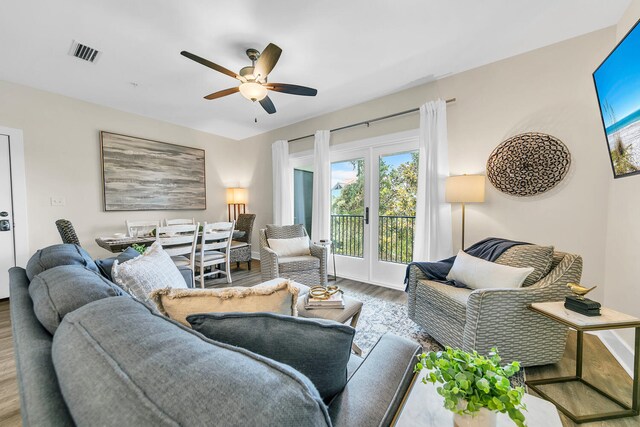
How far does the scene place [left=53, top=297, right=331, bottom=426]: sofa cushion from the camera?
0.33 meters

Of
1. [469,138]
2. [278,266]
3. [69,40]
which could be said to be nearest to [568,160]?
[469,138]

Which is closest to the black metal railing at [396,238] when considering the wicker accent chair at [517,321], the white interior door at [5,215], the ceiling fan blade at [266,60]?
the wicker accent chair at [517,321]

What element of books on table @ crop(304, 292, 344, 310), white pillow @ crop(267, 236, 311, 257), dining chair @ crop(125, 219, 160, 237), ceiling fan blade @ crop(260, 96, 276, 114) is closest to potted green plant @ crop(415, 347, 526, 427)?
books on table @ crop(304, 292, 344, 310)

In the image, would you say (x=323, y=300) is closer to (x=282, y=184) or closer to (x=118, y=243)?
(x=118, y=243)

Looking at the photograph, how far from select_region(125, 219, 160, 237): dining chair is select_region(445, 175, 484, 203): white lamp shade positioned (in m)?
4.20

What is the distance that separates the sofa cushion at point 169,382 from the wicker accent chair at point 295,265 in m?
2.36

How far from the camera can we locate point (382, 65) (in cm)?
259

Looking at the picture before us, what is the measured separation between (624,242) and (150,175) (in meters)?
5.56

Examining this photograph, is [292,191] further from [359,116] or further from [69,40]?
[69,40]

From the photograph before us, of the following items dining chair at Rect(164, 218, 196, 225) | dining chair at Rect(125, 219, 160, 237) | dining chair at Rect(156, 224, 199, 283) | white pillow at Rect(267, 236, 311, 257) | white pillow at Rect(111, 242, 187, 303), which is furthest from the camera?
dining chair at Rect(164, 218, 196, 225)

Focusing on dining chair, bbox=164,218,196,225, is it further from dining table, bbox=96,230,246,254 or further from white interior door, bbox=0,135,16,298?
white interior door, bbox=0,135,16,298

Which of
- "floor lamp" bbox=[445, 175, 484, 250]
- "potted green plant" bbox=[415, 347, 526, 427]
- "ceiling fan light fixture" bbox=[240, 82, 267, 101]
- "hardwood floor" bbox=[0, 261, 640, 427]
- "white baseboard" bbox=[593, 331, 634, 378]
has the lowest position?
"hardwood floor" bbox=[0, 261, 640, 427]

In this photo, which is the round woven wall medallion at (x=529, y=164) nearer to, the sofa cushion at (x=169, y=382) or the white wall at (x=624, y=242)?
the white wall at (x=624, y=242)

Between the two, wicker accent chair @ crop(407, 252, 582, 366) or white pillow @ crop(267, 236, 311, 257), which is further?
white pillow @ crop(267, 236, 311, 257)
